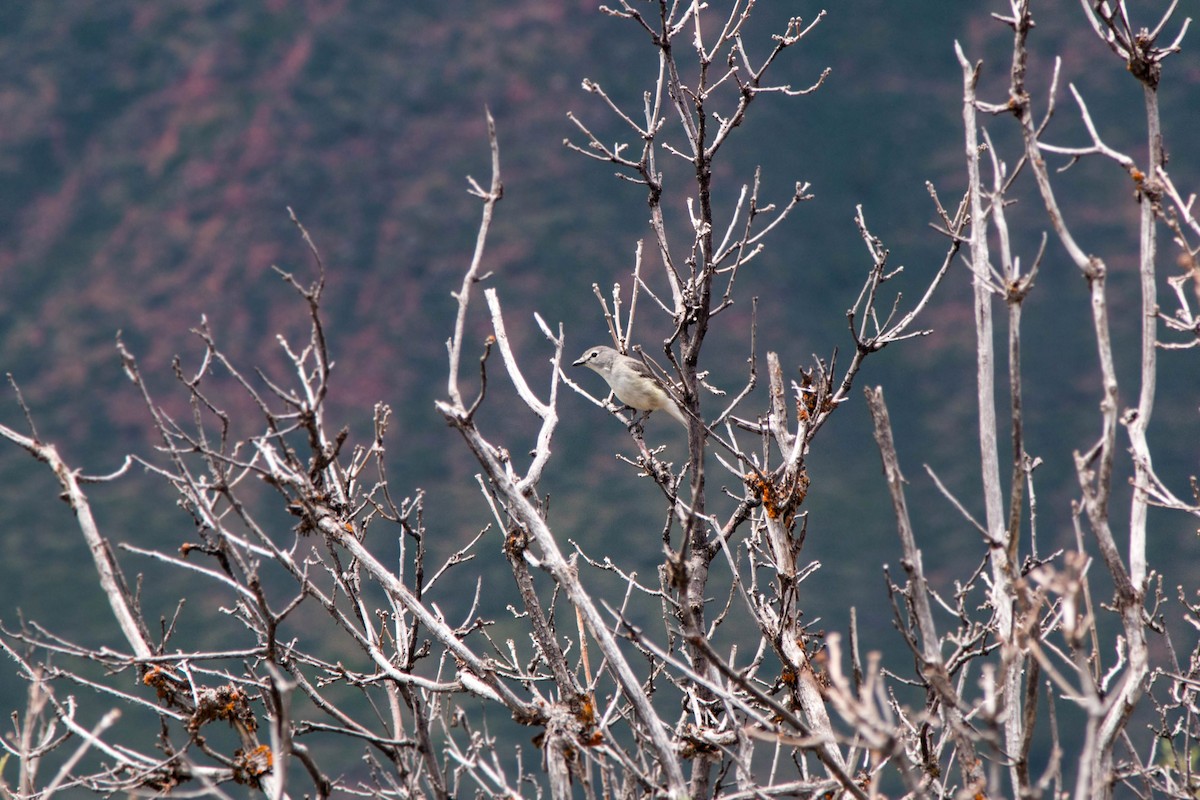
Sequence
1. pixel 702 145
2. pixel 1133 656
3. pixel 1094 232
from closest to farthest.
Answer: pixel 1133 656, pixel 702 145, pixel 1094 232

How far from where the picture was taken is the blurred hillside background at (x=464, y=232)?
21.2m

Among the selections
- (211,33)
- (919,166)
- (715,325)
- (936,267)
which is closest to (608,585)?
(715,325)

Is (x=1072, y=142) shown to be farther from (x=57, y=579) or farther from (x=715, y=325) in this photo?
(x=57, y=579)

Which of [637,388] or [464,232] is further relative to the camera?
[464,232]

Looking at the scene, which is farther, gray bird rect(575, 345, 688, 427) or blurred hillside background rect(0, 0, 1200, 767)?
blurred hillside background rect(0, 0, 1200, 767)

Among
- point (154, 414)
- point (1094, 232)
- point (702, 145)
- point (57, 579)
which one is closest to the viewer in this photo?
point (154, 414)

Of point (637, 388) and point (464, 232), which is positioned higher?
point (637, 388)

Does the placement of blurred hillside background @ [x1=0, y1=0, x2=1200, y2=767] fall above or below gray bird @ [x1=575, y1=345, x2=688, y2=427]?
below

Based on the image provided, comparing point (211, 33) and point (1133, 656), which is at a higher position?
point (1133, 656)

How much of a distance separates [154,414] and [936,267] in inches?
843

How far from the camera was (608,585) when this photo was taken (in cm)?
1900

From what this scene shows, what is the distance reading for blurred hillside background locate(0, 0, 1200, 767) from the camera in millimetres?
21219

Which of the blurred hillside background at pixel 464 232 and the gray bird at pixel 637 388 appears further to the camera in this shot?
the blurred hillside background at pixel 464 232

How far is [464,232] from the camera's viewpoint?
983 inches
